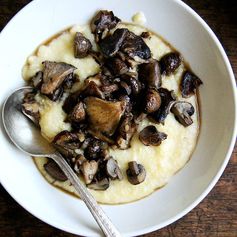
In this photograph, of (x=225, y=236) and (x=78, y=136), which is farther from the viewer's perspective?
(x=225, y=236)

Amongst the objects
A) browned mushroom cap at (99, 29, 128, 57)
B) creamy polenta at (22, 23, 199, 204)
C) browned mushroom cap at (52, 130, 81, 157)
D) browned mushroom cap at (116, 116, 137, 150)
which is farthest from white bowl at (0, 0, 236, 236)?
browned mushroom cap at (116, 116, 137, 150)

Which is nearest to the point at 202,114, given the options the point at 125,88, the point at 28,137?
the point at 125,88

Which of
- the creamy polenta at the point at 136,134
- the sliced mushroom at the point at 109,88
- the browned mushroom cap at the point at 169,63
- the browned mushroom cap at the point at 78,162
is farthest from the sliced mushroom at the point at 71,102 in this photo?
the browned mushroom cap at the point at 169,63

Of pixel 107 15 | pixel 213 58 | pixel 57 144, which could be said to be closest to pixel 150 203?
pixel 57 144

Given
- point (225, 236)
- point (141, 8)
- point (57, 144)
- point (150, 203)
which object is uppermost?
point (141, 8)

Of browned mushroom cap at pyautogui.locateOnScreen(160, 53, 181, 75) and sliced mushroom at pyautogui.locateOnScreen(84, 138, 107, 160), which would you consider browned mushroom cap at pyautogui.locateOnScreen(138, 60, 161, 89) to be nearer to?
browned mushroom cap at pyautogui.locateOnScreen(160, 53, 181, 75)

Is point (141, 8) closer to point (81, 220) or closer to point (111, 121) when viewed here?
point (111, 121)

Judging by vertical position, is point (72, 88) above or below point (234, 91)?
above
